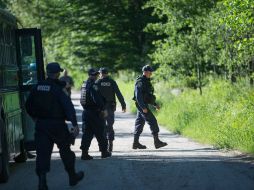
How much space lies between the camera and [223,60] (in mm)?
23797

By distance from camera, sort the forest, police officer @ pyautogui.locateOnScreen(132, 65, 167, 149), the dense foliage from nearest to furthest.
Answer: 1. police officer @ pyautogui.locateOnScreen(132, 65, 167, 149)
2. the forest
3. the dense foliage

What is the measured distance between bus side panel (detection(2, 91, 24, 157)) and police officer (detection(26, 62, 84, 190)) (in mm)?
1872

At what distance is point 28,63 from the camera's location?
49.6ft

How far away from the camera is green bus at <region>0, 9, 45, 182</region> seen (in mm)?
13109

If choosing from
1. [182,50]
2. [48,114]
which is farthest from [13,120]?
[182,50]

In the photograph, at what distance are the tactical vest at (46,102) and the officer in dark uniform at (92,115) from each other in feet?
13.1

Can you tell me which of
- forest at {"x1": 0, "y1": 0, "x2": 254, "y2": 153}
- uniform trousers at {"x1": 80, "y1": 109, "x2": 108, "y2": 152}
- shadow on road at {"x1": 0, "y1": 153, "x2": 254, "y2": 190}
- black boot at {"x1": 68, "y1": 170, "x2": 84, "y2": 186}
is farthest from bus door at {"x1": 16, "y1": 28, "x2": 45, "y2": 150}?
black boot at {"x1": 68, "y1": 170, "x2": 84, "y2": 186}

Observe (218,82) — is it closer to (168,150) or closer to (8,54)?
(168,150)

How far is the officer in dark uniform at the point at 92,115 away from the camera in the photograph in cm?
1499

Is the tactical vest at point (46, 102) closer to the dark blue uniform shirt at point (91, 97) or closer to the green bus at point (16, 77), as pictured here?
the green bus at point (16, 77)

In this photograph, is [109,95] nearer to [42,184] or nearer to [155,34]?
[42,184]

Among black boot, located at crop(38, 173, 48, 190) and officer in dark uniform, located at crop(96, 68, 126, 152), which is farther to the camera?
officer in dark uniform, located at crop(96, 68, 126, 152)

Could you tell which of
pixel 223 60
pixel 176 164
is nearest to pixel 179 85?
pixel 223 60

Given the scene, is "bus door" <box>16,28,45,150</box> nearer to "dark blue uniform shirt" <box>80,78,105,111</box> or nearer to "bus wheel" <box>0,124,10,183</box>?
"dark blue uniform shirt" <box>80,78,105,111</box>
